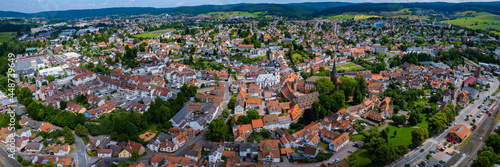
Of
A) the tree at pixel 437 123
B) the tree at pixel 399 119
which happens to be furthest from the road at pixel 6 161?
the tree at pixel 437 123

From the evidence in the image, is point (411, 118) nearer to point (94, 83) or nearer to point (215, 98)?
point (215, 98)

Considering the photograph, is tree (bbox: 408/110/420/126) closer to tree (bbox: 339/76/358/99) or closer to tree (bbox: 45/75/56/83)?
tree (bbox: 339/76/358/99)

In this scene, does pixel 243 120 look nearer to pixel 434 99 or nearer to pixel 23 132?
pixel 23 132

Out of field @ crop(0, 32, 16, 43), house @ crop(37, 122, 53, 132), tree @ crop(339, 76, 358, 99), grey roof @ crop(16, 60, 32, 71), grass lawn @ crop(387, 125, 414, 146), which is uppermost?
field @ crop(0, 32, 16, 43)

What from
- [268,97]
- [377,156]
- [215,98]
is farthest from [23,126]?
[377,156]

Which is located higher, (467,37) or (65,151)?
(467,37)

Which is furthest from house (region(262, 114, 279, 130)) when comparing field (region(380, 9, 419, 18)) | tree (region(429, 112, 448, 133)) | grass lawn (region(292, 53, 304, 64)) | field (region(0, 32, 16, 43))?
field (region(380, 9, 419, 18))
